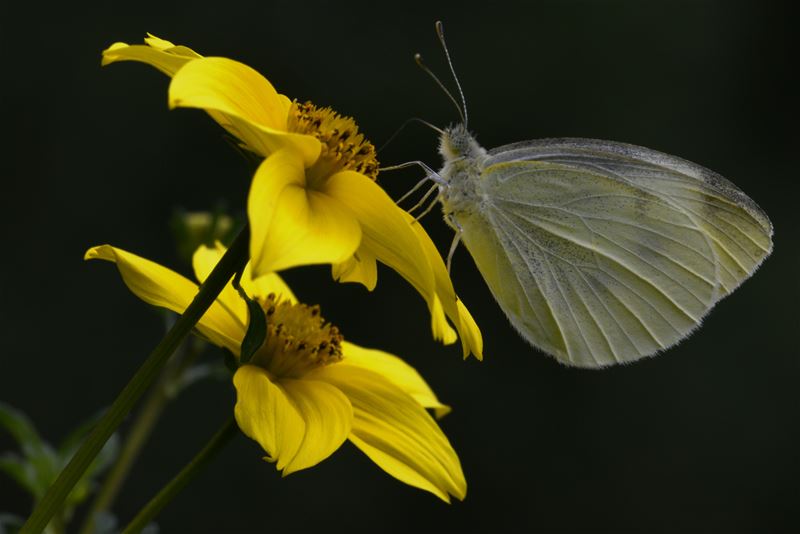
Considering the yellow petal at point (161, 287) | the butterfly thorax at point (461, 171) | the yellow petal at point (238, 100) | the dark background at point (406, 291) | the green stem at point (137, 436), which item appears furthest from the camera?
the dark background at point (406, 291)

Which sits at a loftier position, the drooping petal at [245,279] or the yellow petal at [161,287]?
the yellow petal at [161,287]

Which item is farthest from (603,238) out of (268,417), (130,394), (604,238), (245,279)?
(130,394)

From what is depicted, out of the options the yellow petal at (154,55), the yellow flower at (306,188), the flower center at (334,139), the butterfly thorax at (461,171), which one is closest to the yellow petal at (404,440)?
the yellow flower at (306,188)

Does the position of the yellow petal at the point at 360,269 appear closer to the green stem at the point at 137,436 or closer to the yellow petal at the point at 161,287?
the yellow petal at the point at 161,287

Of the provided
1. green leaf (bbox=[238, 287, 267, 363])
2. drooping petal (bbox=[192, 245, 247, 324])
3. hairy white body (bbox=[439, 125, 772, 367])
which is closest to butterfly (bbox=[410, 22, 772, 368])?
hairy white body (bbox=[439, 125, 772, 367])

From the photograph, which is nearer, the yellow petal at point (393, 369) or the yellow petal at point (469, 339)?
the yellow petal at point (469, 339)
